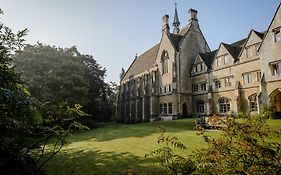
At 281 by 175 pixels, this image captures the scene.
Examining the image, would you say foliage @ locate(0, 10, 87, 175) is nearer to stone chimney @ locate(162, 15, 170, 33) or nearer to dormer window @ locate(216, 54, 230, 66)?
dormer window @ locate(216, 54, 230, 66)

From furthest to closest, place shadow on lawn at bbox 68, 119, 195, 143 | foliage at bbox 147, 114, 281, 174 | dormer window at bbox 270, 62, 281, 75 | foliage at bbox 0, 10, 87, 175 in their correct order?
dormer window at bbox 270, 62, 281, 75 < shadow on lawn at bbox 68, 119, 195, 143 < foliage at bbox 0, 10, 87, 175 < foliage at bbox 147, 114, 281, 174

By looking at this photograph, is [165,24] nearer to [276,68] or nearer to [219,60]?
[219,60]

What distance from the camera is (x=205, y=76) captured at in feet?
121

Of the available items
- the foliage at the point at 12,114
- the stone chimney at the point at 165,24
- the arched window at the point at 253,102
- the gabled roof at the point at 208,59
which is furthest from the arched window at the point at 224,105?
the foliage at the point at 12,114

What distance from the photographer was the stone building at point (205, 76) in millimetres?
26156

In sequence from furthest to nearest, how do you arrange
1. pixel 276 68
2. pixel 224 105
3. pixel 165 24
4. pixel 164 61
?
pixel 165 24 → pixel 164 61 → pixel 224 105 → pixel 276 68

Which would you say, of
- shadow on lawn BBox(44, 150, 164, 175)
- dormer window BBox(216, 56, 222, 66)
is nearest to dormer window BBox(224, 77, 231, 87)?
dormer window BBox(216, 56, 222, 66)

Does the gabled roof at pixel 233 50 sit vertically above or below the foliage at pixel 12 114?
above

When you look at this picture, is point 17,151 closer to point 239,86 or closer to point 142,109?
point 239,86

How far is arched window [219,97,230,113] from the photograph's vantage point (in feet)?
107

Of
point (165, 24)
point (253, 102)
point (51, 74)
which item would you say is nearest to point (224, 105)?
point (253, 102)

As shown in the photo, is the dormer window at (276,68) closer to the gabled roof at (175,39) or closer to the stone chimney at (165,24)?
the gabled roof at (175,39)

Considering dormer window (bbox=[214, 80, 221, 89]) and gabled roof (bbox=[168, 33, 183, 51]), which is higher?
gabled roof (bbox=[168, 33, 183, 51])

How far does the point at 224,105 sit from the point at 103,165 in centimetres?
2715
